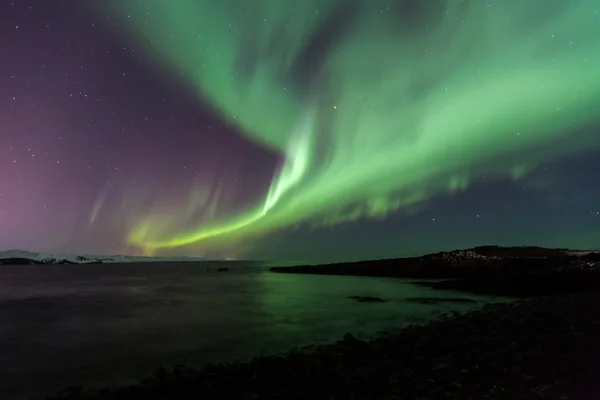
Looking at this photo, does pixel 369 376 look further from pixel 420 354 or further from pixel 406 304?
pixel 406 304

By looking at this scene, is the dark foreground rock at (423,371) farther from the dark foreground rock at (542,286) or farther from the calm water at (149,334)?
the dark foreground rock at (542,286)

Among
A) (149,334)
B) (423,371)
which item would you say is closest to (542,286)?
(149,334)

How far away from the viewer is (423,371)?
1027 cm

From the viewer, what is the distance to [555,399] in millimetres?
7562

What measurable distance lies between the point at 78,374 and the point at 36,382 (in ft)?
4.21

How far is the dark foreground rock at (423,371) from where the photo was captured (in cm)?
860

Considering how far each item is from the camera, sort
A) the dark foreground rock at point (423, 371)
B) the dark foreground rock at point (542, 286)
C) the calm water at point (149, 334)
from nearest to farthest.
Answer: the dark foreground rock at point (423, 371) < the calm water at point (149, 334) < the dark foreground rock at point (542, 286)

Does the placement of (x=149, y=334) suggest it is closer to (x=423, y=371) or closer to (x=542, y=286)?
(x=423, y=371)

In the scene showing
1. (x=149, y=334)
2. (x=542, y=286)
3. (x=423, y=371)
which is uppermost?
(x=542, y=286)

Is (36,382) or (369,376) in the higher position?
(369,376)

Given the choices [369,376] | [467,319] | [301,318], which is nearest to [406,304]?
[301,318]

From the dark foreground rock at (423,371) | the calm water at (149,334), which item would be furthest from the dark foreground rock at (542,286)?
the dark foreground rock at (423,371)

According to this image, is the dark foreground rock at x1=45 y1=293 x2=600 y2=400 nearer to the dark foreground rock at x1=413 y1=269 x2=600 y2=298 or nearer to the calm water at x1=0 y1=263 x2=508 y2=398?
the calm water at x1=0 y1=263 x2=508 y2=398

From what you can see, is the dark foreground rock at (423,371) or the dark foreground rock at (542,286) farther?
the dark foreground rock at (542,286)
